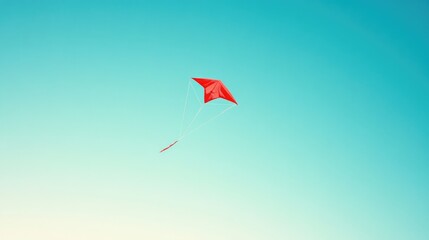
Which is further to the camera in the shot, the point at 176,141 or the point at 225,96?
the point at 225,96

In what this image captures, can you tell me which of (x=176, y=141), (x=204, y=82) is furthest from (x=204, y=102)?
(x=176, y=141)

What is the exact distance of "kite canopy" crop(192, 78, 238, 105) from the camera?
22766 mm

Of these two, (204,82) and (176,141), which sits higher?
(204,82)

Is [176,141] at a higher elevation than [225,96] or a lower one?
lower

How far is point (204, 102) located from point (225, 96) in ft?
5.18

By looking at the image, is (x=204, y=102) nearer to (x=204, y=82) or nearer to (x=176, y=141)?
(x=204, y=82)

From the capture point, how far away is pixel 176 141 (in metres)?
19.3

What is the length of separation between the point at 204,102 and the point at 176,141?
483 centimetres

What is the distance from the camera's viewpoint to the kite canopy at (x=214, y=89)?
22.8 metres

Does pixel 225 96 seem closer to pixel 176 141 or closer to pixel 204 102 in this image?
pixel 204 102

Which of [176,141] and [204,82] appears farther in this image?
[204,82]

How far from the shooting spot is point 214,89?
23.0m

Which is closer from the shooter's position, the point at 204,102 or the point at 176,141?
the point at 176,141

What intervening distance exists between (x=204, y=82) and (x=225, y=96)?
5.94ft
